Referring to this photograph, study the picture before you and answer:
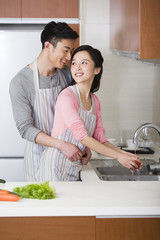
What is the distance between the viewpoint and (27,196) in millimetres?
1688

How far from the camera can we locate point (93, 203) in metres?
1.64

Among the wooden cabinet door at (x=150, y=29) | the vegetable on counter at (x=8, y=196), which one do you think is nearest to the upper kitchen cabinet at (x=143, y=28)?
the wooden cabinet door at (x=150, y=29)

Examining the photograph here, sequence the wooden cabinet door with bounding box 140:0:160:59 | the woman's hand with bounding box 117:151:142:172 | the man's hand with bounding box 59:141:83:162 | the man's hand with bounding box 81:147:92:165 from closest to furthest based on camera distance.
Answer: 1. the wooden cabinet door with bounding box 140:0:160:59
2. the woman's hand with bounding box 117:151:142:172
3. the man's hand with bounding box 59:141:83:162
4. the man's hand with bounding box 81:147:92:165

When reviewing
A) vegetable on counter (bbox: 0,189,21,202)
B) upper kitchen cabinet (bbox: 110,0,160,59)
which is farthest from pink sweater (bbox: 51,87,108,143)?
vegetable on counter (bbox: 0,189,21,202)

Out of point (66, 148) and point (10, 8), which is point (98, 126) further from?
point (10, 8)

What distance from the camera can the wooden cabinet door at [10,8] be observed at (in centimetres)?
290

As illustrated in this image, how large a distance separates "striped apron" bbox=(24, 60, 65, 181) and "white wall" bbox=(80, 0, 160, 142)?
747mm

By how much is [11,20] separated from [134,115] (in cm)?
117

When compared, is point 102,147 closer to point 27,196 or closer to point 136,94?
point 27,196

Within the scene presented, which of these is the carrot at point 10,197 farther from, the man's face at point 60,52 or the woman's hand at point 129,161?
the man's face at point 60,52

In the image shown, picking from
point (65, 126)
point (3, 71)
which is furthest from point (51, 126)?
point (3, 71)

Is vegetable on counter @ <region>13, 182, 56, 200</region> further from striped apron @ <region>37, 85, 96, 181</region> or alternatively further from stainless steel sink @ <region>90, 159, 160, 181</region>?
stainless steel sink @ <region>90, 159, 160, 181</region>

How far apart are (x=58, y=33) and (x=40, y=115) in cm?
49

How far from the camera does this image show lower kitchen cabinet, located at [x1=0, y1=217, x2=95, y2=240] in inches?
62.6
